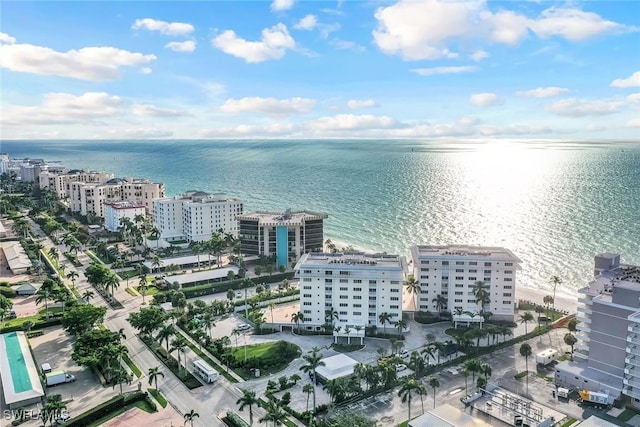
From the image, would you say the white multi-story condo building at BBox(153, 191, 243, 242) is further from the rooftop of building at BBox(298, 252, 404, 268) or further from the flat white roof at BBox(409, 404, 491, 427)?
the flat white roof at BBox(409, 404, 491, 427)

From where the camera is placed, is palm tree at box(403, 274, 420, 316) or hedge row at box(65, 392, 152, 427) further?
palm tree at box(403, 274, 420, 316)

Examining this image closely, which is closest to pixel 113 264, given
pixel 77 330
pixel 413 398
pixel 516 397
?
pixel 77 330

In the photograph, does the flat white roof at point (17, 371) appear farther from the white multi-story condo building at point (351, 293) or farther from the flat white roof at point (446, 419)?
the flat white roof at point (446, 419)

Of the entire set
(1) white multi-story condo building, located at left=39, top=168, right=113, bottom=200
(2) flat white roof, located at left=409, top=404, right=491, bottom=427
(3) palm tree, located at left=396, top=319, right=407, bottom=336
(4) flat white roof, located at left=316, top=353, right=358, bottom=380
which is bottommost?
(2) flat white roof, located at left=409, top=404, right=491, bottom=427

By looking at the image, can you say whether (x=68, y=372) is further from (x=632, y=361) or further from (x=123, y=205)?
(x=123, y=205)

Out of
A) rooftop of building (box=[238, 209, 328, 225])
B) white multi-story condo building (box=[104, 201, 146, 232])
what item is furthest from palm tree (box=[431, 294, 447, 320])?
white multi-story condo building (box=[104, 201, 146, 232])

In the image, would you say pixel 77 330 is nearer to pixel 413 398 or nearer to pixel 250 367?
pixel 250 367

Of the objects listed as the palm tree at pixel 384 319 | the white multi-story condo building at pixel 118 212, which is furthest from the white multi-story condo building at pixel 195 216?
the palm tree at pixel 384 319
